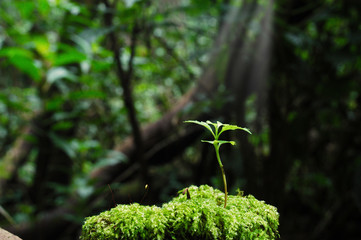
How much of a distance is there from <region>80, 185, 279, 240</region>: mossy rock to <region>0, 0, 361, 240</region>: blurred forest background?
3.91ft

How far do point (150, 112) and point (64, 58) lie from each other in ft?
6.89

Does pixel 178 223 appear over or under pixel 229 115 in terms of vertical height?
under

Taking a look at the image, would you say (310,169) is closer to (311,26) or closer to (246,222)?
(311,26)

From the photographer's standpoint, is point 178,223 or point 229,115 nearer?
point 178,223

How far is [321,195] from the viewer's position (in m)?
2.94

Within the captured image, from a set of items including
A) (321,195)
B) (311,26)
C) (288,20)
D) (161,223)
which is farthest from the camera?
(321,195)

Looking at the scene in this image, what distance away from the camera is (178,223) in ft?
1.63

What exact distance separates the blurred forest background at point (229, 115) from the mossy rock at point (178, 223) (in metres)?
1.19

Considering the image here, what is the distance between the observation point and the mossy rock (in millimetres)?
486

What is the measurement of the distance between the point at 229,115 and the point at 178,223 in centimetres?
178

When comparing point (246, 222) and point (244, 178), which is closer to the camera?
point (246, 222)

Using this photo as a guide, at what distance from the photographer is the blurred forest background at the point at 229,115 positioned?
6.31 feet

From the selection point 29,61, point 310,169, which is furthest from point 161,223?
point 310,169

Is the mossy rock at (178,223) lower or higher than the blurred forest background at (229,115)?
lower
